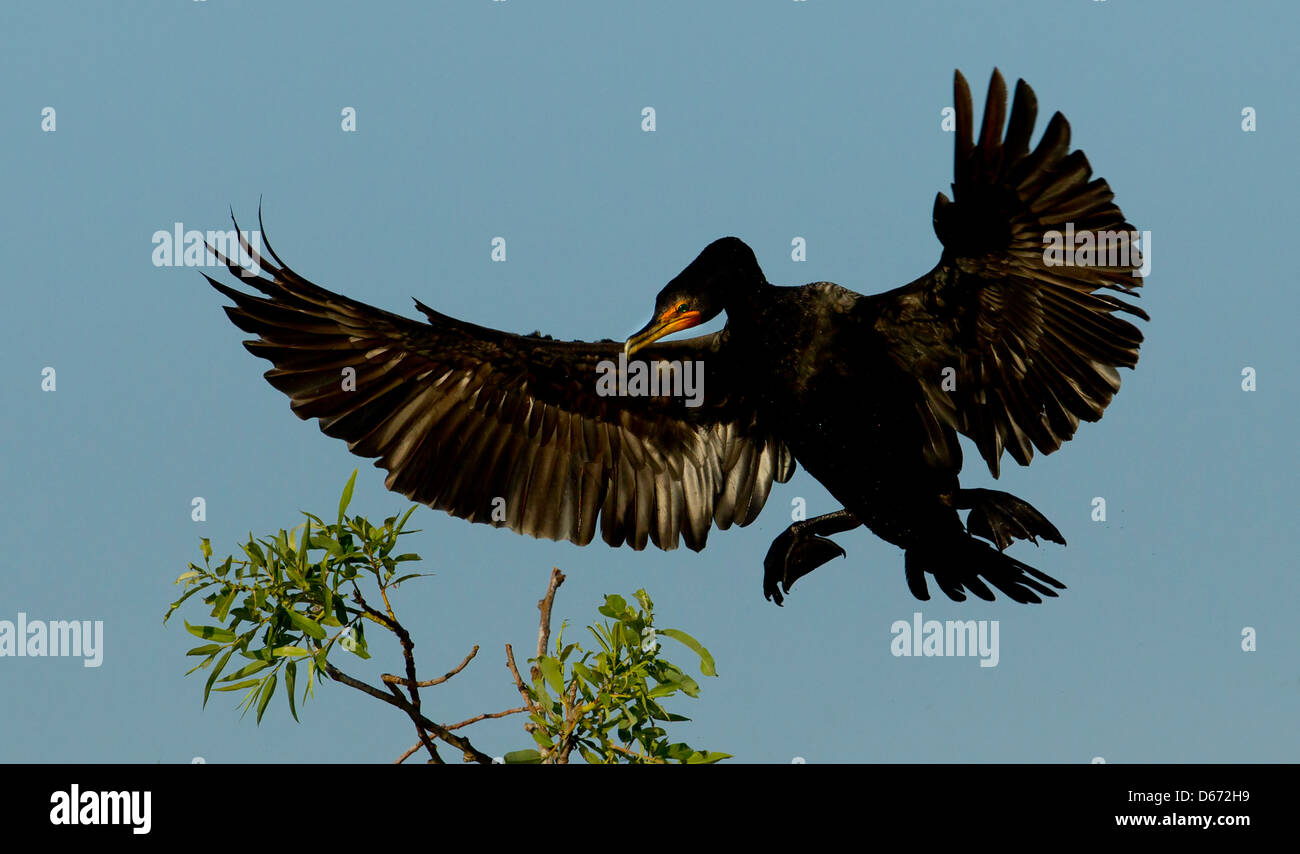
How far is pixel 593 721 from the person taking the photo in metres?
4.83

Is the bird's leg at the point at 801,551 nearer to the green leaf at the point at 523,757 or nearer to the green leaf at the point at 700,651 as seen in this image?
the green leaf at the point at 700,651

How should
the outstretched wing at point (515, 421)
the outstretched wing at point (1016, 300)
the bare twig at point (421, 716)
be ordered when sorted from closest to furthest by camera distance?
the bare twig at point (421, 716) < the outstretched wing at point (1016, 300) < the outstretched wing at point (515, 421)

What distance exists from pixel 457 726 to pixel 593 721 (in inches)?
20.8

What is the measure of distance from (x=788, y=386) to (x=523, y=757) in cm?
221

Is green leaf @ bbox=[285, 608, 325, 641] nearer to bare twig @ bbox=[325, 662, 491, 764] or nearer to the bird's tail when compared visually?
bare twig @ bbox=[325, 662, 491, 764]

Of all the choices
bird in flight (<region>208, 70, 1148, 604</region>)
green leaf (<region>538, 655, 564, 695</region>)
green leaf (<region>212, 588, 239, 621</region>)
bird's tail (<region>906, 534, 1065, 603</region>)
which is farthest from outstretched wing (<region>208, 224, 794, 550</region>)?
green leaf (<region>538, 655, 564, 695</region>)

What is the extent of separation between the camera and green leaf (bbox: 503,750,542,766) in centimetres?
465

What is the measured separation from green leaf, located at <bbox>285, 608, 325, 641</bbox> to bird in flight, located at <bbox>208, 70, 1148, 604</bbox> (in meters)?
1.80

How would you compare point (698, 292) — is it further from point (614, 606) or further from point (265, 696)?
point (265, 696)

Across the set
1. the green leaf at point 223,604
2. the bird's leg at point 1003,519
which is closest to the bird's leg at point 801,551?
the bird's leg at point 1003,519

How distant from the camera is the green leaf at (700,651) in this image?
16.7 feet

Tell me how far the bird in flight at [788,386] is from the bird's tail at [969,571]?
10mm
